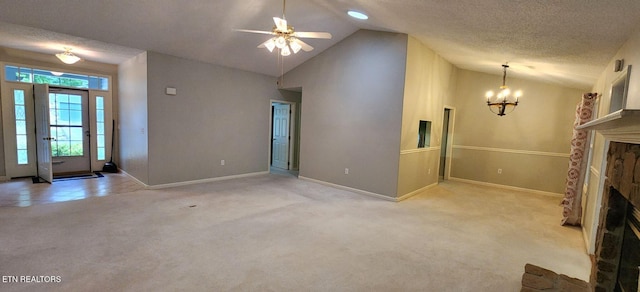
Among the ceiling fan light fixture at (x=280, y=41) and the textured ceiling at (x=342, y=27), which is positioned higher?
the textured ceiling at (x=342, y=27)

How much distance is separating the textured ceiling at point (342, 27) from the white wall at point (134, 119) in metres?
0.35

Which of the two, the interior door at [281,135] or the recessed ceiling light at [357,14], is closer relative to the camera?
the recessed ceiling light at [357,14]

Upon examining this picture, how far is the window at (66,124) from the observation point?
19.9ft

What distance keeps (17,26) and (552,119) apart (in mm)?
9309

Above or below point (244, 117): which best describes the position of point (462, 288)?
below

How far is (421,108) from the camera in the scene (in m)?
5.45

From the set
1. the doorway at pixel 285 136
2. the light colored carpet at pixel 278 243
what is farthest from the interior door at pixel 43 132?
the doorway at pixel 285 136

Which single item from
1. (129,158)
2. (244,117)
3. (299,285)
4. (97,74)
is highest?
(97,74)

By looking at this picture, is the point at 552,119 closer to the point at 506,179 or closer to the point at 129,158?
the point at 506,179

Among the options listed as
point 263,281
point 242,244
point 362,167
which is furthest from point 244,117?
point 263,281

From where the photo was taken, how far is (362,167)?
5426mm

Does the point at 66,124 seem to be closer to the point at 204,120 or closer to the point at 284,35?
the point at 204,120

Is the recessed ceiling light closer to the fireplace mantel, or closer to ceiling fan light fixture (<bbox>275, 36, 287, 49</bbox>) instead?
ceiling fan light fixture (<bbox>275, 36, 287, 49</bbox>)

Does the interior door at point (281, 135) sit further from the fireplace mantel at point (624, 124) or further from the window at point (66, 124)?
the fireplace mantel at point (624, 124)
